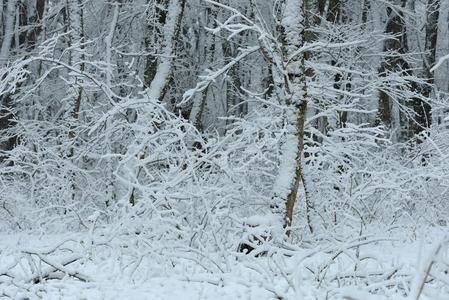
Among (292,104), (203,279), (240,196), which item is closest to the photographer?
(203,279)

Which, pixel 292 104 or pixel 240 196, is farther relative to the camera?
pixel 240 196

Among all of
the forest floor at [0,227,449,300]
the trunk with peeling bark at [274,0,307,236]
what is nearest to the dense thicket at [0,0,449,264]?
the trunk with peeling bark at [274,0,307,236]

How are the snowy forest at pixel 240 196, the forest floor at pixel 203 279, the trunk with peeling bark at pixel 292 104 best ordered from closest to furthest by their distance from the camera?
1. the forest floor at pixel 203 279
2. the snowy forest at pixel 240 196
3. the trunk with peeling bark at pixel 292 104

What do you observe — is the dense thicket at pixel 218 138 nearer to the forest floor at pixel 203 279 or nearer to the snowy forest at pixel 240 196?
the snowy forest at pixel 240 196

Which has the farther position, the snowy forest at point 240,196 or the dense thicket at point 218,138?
the dense thicket at point 218,138

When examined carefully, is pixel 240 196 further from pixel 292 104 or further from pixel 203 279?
pixel 203 279

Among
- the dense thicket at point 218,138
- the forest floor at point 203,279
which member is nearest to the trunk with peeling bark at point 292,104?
the dense thicket at point 218,138

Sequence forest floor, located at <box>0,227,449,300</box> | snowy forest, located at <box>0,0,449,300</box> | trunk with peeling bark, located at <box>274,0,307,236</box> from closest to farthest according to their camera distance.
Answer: forest floor, located at <box>0,227,449,300</box> → snowy forest, located at <box>0,0,449,300</box> → trunk with peeling bark, located at <box>274,0,307,236</box>

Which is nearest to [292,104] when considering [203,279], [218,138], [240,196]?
[218,138]

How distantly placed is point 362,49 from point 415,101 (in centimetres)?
199

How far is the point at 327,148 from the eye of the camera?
8.88m

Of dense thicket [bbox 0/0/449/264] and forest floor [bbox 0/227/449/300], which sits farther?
dense thicket [bbox 0/0/449/264]

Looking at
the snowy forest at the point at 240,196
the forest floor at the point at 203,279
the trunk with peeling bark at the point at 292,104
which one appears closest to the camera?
the forest floor at the point at 203,279

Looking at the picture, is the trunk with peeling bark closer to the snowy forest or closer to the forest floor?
the snowy forest
